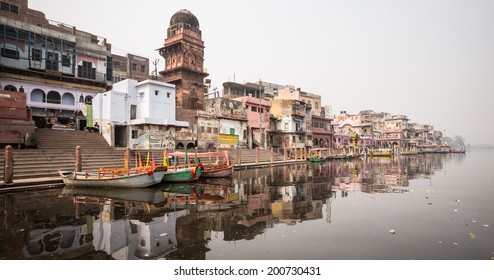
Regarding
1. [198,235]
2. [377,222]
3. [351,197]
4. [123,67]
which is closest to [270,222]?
[198,235]

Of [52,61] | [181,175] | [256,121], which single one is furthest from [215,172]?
[256,121]

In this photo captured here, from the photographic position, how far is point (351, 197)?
13609 millimetres

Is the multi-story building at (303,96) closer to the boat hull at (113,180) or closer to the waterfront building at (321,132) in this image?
the waterfront building at (321,132)

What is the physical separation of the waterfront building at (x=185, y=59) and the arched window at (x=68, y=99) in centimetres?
1250

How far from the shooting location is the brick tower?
3750 centimetres

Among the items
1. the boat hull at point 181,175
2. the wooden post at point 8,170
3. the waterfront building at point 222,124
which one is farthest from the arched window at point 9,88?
the boat hull at point 181,175

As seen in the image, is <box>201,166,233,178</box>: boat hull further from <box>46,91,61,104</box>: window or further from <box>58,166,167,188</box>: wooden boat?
<box>46,91,61,104</box>: window

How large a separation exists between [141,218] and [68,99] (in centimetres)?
2768

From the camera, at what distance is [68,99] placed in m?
29.5

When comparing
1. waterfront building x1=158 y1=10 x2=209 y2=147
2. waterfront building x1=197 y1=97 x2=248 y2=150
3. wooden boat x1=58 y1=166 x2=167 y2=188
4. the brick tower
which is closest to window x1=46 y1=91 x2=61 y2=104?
waterfront building x1=158 y1=10 x2=209 y2=147

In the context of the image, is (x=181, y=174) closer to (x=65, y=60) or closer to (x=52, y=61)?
(x=52, y=61)

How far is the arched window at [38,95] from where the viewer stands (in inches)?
1069
